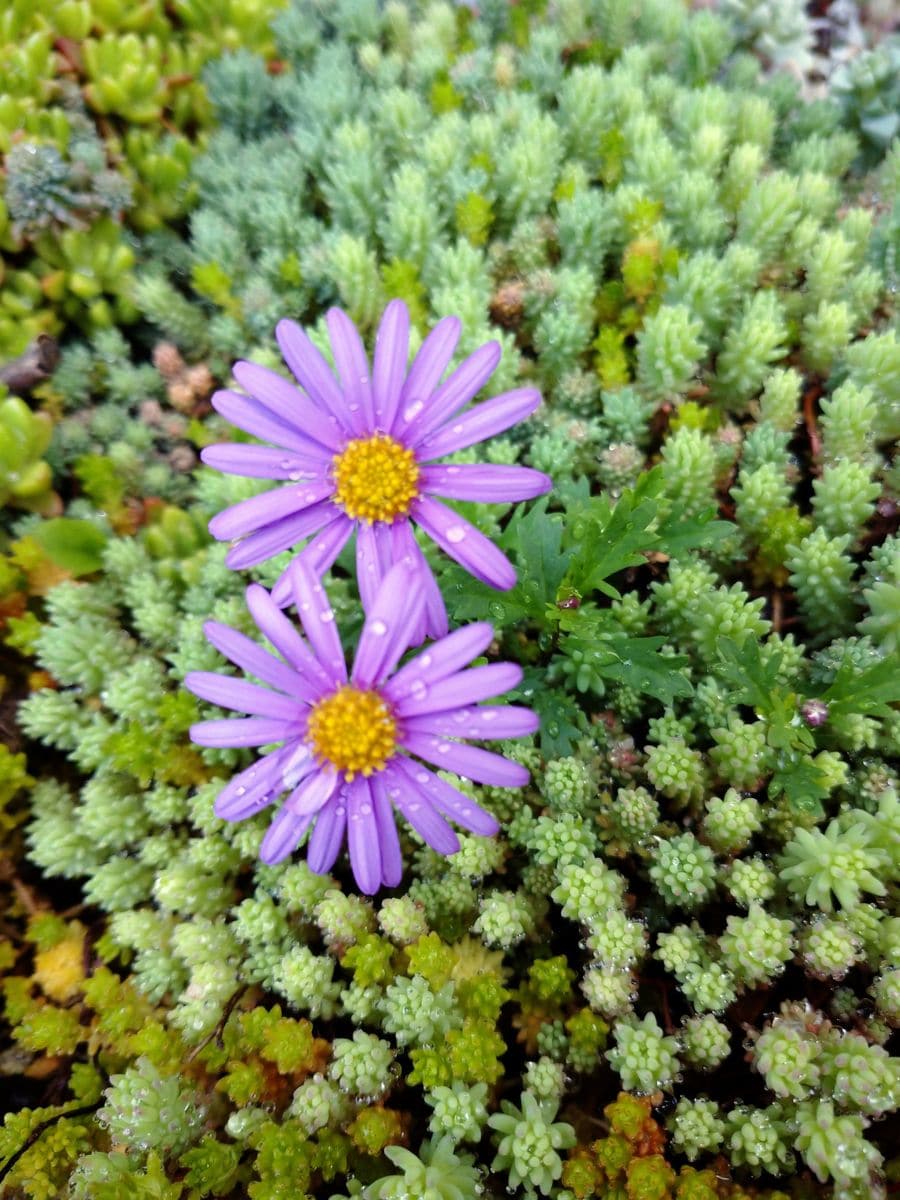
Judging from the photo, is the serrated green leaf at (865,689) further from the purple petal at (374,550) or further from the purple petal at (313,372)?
the purple petal at (313,372)

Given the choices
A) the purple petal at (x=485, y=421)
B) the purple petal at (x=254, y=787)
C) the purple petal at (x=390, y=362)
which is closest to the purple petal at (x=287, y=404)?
the purple petal at (x=390, y=362)

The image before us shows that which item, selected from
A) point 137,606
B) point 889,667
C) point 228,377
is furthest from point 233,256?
point 889,667

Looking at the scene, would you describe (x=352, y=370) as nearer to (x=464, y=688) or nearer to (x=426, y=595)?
(x=426, y=595)

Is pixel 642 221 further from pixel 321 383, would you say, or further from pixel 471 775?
pixel 471 775

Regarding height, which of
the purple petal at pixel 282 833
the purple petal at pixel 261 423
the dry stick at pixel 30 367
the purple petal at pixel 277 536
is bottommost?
the purple petal at pixel 282 833

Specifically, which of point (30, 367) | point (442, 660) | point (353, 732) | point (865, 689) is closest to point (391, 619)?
point (442, 660)

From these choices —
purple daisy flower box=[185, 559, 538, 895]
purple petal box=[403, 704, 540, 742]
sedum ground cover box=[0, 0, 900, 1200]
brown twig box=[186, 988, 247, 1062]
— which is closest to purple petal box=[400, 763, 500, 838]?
→ purple daisy flower box=[185, 559, 538, 895]
